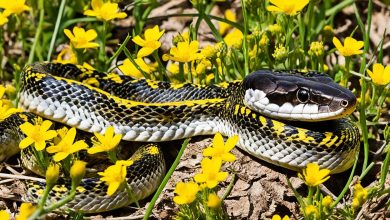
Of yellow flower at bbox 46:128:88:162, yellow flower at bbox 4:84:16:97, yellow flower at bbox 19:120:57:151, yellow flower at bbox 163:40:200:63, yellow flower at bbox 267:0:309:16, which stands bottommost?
yellow flower at bbox 4:84:16:97

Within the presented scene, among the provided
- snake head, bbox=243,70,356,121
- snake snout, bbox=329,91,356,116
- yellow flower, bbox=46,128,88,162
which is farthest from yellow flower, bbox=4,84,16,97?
snake snout, bbox=329,91,356,116

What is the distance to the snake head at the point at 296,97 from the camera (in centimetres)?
689

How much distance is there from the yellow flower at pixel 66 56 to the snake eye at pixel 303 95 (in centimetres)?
280

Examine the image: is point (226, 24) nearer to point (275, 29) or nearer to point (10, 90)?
point (275, 29)

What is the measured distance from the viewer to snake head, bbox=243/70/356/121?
6.89 metres

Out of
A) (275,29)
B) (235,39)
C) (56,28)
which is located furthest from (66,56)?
(275,29)

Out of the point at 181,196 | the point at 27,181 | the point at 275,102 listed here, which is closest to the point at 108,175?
the point at 181,196

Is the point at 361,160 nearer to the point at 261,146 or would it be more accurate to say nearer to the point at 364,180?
the point at 364,180

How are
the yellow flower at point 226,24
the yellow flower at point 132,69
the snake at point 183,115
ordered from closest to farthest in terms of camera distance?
the snake at point 183,115, the yellow flower at point 132,69, the yellow flower at point 226,24

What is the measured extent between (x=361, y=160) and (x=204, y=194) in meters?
2.29

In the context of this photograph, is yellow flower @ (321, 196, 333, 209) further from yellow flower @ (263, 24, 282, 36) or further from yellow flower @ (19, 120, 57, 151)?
yellow flower @ (263, 24, 282, 36)

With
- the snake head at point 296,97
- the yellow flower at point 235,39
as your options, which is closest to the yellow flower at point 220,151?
the snake head at point 296,97

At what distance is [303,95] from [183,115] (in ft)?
4.30

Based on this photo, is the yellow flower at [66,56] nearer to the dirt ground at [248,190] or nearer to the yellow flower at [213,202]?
the dirt ground at [248,190]
